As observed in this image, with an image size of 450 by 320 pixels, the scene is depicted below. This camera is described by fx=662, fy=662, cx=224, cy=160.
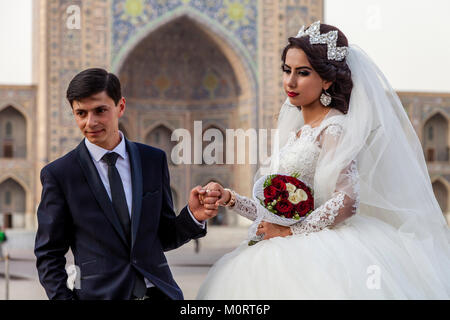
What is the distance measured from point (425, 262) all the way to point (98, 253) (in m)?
1.11

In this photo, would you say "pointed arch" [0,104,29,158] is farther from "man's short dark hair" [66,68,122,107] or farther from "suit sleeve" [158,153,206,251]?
"man's short dark hair" [66,68,122,107]

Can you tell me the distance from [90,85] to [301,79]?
0.80 m

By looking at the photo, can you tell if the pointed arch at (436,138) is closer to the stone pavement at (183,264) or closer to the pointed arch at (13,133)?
the stone pavement at (183,264)

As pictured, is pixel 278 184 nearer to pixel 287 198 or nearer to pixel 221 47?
pixel 287 198

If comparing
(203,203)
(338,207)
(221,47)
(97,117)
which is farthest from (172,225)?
(221,47)

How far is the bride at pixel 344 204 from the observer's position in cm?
214

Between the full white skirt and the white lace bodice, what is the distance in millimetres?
53

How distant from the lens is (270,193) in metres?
2.35

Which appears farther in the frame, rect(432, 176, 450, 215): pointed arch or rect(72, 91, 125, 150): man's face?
rect(432, 176, 450, 215): pointed arch

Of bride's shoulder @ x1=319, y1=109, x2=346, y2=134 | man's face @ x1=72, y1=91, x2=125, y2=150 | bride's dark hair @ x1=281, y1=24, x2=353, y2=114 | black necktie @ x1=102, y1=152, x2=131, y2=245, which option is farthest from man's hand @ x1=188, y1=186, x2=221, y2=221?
bride's dark hair @ x1=281, y1=24, x2=353, y2=114

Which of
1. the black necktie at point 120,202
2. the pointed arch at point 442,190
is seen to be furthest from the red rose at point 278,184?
the pointed arch at point 442,190

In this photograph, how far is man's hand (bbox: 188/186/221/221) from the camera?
7.43ft

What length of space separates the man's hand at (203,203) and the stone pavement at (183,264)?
4609mm

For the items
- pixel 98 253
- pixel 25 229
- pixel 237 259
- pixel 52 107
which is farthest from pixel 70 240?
pixel 25 229
